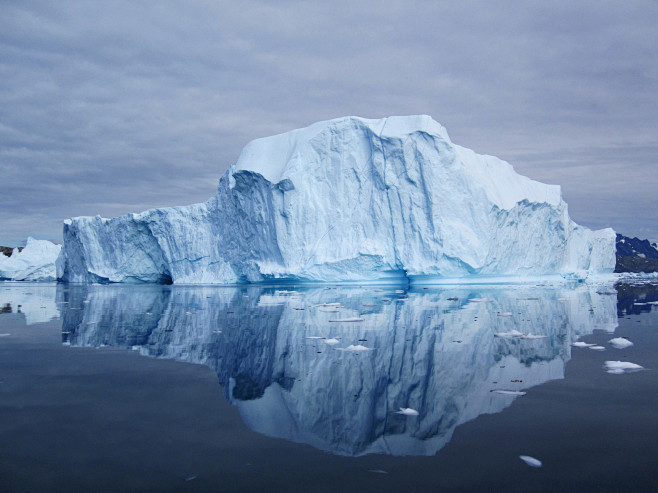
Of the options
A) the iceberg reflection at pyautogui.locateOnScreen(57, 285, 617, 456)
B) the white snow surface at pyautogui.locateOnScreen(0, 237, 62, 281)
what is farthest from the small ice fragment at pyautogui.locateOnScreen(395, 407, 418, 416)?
the white snow surface at pyautogui.locateOnScreen(0, 237, 62, 281)

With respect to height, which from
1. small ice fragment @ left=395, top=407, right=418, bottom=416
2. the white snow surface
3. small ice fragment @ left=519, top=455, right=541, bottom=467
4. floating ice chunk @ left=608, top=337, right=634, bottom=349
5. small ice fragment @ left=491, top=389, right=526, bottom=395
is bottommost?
small ice fragment @ left=519, top=455, right=541, bottom=467

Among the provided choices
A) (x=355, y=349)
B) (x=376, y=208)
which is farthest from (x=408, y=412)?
(x=376, y=208)

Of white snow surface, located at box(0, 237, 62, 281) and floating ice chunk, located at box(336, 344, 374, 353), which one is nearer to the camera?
floating ice chunk, located at box(336, 344, 374, 353)

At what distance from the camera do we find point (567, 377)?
409 centimetres

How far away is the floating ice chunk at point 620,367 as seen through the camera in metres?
4.25

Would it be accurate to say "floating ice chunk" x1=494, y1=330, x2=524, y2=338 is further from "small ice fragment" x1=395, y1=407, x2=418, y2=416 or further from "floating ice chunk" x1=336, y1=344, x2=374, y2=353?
"small ice fragment" x1=395, y1=407, x2=418, y2=416

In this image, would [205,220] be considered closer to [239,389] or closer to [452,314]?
[452,314]

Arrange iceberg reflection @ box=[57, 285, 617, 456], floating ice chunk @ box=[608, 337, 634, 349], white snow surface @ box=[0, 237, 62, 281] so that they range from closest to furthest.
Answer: iceberg reflection @ box=[57, 285, 617, 456]
floating ice chunk @ box=[608, 337, 634, 349]
white snow surface @ box=[0, 237, 62, 281]

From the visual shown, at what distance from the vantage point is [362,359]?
4750 millimetres

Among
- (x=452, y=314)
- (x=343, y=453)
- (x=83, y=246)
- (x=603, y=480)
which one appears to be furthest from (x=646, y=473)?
(x=83, y=246)

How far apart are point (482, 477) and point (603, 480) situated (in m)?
0.53

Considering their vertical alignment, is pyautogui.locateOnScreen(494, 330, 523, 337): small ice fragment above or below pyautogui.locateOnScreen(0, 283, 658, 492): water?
above

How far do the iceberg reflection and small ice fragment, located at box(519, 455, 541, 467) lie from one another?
16.8 inches

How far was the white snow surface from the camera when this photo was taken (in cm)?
3622
